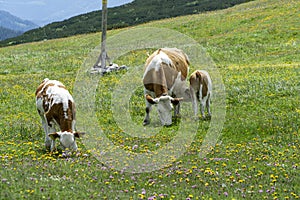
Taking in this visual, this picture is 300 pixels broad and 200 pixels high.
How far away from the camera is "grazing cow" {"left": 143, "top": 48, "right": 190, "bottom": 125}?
1775 centimetres

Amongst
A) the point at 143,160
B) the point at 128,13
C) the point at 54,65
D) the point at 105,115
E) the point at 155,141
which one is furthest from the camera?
the point at 128,13

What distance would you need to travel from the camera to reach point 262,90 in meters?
24.3

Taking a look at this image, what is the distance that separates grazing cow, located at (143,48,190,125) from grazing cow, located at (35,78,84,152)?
438cm

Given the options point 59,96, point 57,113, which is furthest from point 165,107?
point 57,113

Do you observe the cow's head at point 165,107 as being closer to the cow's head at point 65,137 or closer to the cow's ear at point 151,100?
the cow's ear at point 151,100

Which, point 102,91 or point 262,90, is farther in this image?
point 102,91

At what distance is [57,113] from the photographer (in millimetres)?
14391

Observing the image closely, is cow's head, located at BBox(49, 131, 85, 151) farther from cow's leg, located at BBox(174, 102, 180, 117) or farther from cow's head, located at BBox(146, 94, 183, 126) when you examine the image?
cow's leg, located at BBox(174, 102, 180, 117)

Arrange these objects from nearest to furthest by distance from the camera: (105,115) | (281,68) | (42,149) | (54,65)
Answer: (42,149)
(105,115)
(281,68)
(54,65)

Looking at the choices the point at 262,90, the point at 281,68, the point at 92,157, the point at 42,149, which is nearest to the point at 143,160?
the point at 92,157

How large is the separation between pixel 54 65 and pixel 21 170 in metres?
32.5

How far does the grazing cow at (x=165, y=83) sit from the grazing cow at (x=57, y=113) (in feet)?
14.4

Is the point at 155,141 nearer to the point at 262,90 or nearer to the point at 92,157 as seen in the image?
the point at 92,157

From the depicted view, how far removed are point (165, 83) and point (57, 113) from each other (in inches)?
234
